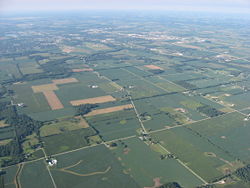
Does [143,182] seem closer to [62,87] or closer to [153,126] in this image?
[153,126]

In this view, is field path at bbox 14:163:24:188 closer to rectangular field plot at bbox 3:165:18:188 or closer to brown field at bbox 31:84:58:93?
rectangular field plot at bbox 3:165:18:188

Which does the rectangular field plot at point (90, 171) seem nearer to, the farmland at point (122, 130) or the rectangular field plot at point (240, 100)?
the farmland at point (122, 130)

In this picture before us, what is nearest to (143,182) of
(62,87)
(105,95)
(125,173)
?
(125,173)

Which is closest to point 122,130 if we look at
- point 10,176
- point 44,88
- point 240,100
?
point 10,176

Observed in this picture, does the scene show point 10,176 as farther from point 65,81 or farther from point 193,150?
point 65,81

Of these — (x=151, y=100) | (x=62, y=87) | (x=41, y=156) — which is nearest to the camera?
(x=41, y=156)

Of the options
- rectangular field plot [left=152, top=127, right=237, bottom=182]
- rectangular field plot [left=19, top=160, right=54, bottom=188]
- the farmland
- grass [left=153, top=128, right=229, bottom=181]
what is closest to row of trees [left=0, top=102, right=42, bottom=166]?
the farmland
